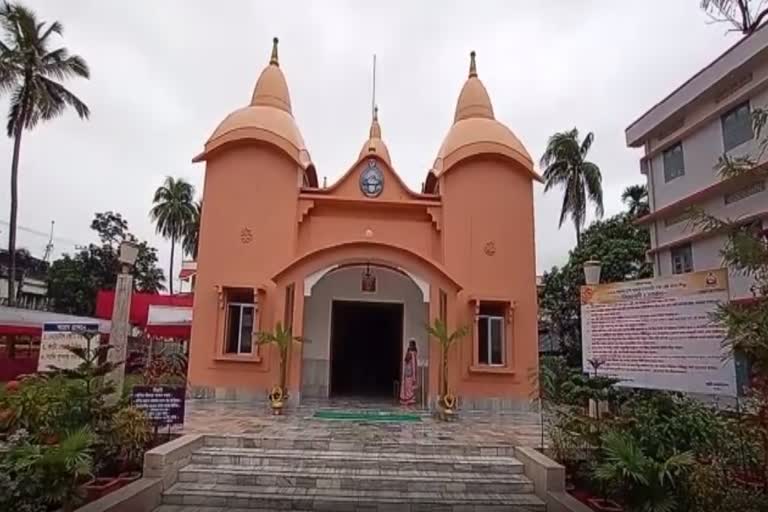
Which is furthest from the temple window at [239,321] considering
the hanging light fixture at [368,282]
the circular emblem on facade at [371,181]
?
the circular emblem on facade at [371,181]

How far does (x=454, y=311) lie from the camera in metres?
11.4

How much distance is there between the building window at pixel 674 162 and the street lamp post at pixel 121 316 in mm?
15093

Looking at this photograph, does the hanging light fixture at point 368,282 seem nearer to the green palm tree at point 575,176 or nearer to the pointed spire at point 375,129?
the pointed spire at point 375,129

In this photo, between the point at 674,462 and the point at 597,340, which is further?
the point at 597,340

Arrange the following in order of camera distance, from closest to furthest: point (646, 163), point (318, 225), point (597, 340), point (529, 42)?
point (597, 340) → point (529, 42) → point (318, 225) → point (646, 163)

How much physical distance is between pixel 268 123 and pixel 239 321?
461 cm

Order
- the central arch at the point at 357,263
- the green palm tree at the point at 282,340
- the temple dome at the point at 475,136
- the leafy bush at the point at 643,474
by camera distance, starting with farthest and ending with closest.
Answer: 1. the temple dome at the point at 475,136
2. the central arch at the point at 357,263
3. the green palm tree at the point at 282,340
4. the leafy bush at the point at 643,474

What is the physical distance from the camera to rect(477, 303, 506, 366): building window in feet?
39.5

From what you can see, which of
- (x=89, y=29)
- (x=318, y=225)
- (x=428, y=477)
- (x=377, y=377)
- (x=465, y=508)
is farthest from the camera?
(x=377, y=377)

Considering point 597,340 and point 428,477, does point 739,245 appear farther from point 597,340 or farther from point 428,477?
point 428,477

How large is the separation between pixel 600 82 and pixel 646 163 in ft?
27.6

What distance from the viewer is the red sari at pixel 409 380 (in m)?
11.9

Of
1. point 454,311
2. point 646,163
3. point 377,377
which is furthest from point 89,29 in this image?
point 646,163

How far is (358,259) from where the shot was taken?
11.1m
